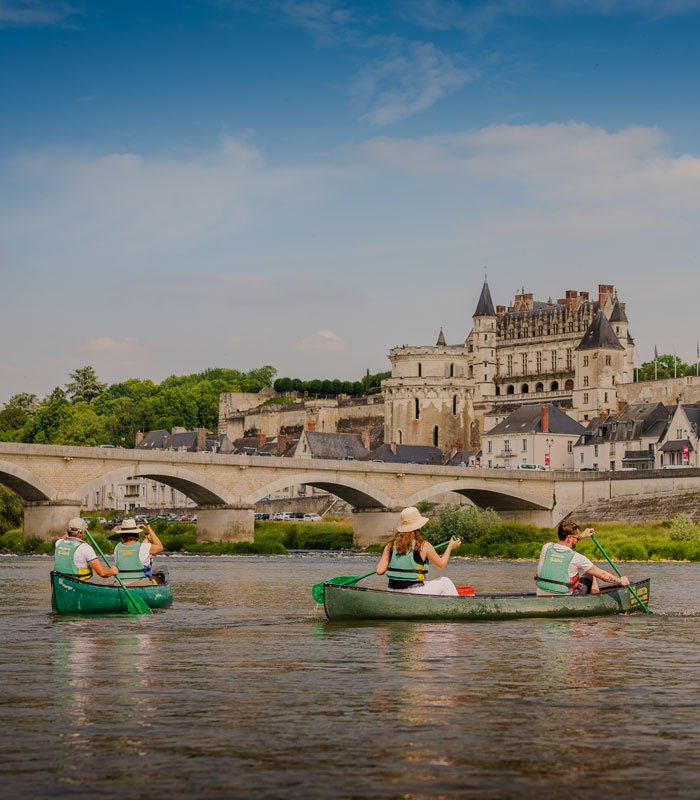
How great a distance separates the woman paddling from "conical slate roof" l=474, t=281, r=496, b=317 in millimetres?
119773

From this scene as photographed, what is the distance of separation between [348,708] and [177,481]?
58.0 meters

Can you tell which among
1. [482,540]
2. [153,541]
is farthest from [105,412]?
[153,541]

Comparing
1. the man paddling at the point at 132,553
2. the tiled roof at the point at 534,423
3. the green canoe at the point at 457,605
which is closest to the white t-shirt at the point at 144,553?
the man paddling at the point at 132,553

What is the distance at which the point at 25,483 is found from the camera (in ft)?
204

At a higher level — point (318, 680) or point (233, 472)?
point (233, 472)

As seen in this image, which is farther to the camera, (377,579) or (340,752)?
(377,579)

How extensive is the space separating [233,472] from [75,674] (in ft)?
183

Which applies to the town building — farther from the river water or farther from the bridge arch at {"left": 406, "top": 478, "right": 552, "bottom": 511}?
the river water

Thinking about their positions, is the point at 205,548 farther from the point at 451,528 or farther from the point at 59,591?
the point at 59,591

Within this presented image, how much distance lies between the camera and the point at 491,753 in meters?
9.37

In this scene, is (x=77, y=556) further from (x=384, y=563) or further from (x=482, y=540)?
(x=482, y=540)

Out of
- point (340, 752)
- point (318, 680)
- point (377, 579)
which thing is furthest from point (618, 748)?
point (377, 579)

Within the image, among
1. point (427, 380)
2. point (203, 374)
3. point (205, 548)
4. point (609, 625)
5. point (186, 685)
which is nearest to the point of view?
point (186, 685)

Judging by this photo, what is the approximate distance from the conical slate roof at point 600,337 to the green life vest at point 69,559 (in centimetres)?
10214
